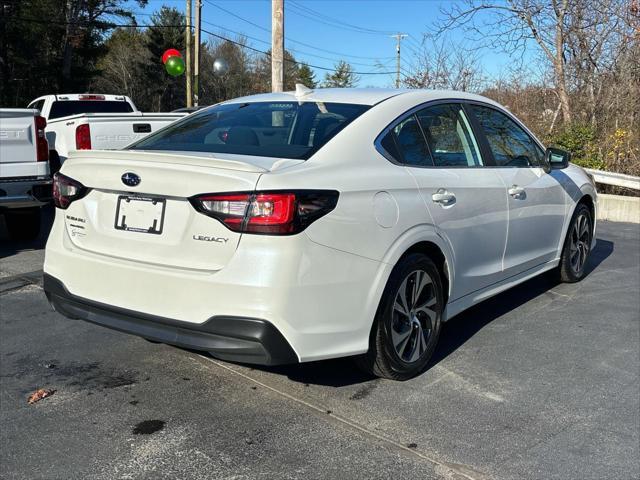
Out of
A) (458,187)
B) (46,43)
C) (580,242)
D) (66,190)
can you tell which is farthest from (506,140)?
(46,43)

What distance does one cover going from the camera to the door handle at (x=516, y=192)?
4477mm

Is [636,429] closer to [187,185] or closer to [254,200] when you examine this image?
[254,200]

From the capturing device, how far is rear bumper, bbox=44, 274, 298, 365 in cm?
287

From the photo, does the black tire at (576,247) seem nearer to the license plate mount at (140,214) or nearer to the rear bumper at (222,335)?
the rear bumper at (222,335)

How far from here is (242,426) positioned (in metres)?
3.16

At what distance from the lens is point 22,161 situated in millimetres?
6859

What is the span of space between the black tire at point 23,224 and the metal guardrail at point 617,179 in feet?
27.8

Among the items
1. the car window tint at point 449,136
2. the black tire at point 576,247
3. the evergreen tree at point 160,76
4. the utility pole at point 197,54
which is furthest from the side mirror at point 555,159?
the evergreen tree at point 160,76

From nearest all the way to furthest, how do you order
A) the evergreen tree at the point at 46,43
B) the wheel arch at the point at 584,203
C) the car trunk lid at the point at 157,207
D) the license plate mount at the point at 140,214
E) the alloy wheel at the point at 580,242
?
1. the car trunk lid at the point at 157,207
2. the license plate mount at the point at 140,214
3. the wheel arch at the point at 584,203
4. the alloy wheel at the point at 580,242
5. the evergreen tree at the point at 46,43

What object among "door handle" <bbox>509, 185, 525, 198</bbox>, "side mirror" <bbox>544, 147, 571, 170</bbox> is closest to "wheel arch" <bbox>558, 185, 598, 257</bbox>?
"side mirror" <bbox>544, 147, 571, 170</bbox>

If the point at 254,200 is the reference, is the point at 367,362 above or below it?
below

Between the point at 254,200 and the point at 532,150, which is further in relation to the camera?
the point at 532,150

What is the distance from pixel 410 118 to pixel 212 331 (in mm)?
1817

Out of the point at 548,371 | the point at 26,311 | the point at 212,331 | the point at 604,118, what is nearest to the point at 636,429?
the point at 548,371
